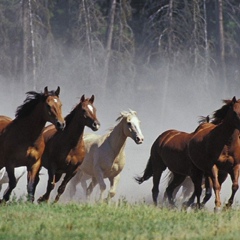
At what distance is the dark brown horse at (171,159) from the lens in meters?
21.6

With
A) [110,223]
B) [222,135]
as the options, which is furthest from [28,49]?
[110,223]

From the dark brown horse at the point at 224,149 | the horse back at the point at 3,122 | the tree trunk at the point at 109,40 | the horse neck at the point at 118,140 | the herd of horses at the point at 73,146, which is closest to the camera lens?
the herd of horses at the point at 73,146

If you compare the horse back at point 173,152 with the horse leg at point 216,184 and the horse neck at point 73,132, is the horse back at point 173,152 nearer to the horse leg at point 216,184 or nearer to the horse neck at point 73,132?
the horse leg at point 216,184

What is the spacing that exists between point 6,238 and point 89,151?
10.6 meters

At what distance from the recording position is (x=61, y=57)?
53.5m

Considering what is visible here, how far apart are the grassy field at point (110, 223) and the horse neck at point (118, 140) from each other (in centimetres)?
603

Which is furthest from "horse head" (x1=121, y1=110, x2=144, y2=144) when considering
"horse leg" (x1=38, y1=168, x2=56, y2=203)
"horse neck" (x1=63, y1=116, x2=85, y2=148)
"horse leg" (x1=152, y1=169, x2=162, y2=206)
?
"horse leg" (x1=38, y1=168, x2=56, y2=203)

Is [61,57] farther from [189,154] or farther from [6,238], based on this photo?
[6,238]

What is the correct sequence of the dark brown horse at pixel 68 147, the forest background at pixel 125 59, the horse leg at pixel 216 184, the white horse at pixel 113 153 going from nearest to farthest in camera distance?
1. the horse leg at pixel 216 184
2. the dark brown horse at pixel 68 147
3. the white horse at pixel 113 153
4. the forest background at pixel 125 59

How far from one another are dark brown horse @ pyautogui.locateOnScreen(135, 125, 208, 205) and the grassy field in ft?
14.0

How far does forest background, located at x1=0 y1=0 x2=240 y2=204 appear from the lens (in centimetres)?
4925

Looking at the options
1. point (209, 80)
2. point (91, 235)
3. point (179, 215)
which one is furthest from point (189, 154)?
point (209, 80)

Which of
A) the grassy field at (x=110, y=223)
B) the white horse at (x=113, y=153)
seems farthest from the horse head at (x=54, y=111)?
the white horse at (x=113, y=153)

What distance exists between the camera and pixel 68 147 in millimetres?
19875
